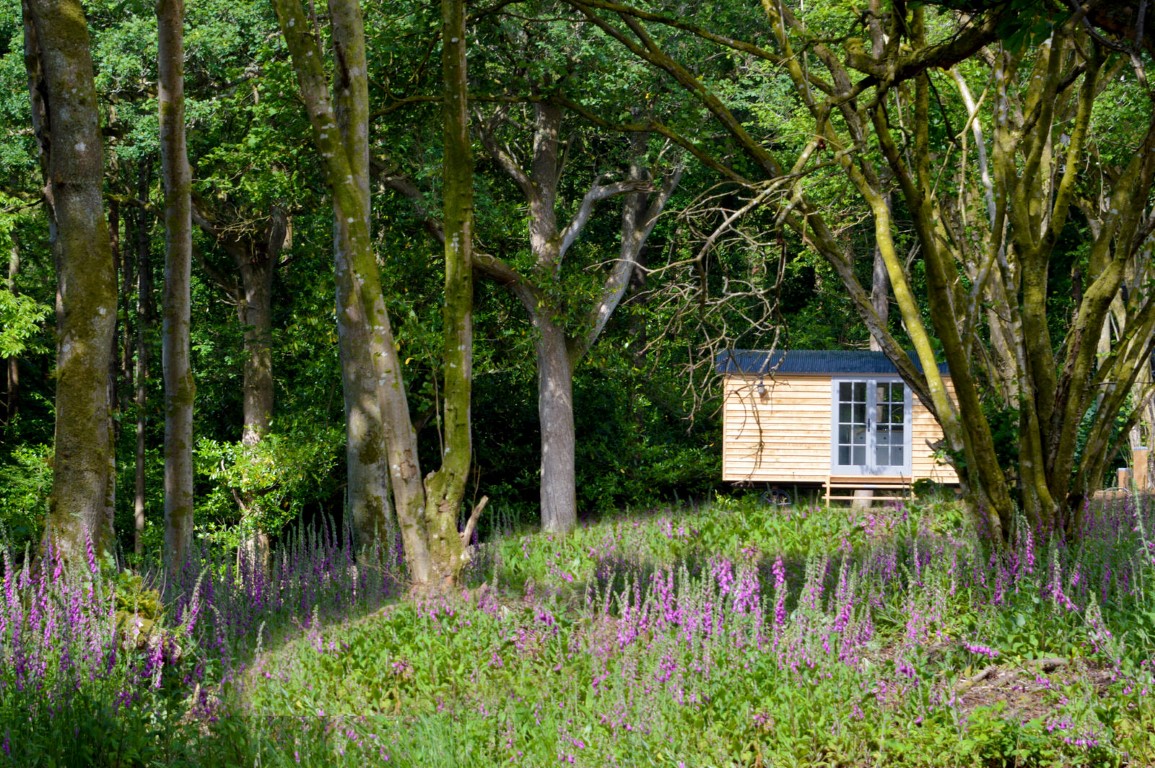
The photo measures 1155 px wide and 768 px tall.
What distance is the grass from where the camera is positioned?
4367mm

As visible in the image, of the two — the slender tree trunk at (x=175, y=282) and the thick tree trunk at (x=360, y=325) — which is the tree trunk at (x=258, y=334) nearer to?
the thick tree trunk at (x=360, y=325)

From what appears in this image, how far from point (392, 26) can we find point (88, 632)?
1007 cm

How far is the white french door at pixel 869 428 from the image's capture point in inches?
849

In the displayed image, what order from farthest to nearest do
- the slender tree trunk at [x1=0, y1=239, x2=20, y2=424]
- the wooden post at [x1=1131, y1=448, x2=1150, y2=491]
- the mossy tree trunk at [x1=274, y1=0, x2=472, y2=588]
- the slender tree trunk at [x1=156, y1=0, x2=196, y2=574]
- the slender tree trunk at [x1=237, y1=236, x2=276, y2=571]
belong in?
1. the slender tree trunk at [x1=0, y1=239, x2=20, y2=424]
2. the slender tree trunk at [x1=237, y1=236, x2=276, y2=571]
3. the wooden post at [x1=1131, y1=448, x2=1150, y2=491]
4. the slender tree trunk at [x1=156, y1=0, x2=196, y2=574]
5. the mossy tree trunk at [x1=274, y1=0, x2=472, y2=588]

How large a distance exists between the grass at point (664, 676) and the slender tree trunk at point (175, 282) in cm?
173

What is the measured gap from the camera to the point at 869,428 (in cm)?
2166

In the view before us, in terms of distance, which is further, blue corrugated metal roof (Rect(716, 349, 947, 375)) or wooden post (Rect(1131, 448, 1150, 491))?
blue corrugated metal roof (Rect(716, 349, 947, 375))

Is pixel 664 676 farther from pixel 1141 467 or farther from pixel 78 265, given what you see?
pixel 1141 467

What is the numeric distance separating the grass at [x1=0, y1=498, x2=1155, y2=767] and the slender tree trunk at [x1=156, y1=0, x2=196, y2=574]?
5.69 ft

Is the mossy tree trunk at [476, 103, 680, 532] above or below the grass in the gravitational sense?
above

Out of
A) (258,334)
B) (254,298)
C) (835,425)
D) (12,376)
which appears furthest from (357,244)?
(12,376)

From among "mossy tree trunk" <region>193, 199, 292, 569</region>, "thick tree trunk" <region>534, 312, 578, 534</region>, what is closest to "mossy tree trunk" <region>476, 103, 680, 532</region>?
"thick tree trunk" <region>534, 312, 578, 534</region>

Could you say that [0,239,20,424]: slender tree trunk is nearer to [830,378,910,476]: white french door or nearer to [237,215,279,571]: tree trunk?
[237,215,279,571]: tree trunk

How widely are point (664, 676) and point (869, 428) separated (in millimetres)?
17663
